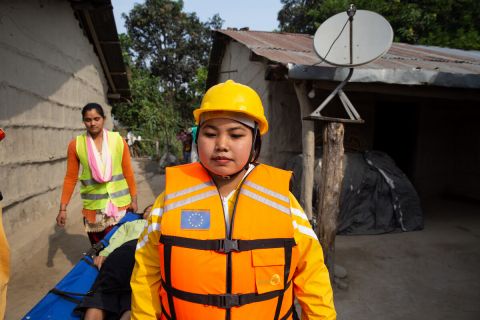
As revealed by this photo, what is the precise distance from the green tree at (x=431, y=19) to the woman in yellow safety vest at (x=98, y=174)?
13.9m

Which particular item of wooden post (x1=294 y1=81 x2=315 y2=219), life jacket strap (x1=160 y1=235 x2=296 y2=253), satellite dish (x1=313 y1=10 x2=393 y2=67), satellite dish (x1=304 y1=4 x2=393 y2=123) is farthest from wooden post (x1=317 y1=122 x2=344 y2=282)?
life jacket strap (x1=160 y1=235 x2=296 y2=253)

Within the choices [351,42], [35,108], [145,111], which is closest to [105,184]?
[35,108]

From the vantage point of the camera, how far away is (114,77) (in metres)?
9.38

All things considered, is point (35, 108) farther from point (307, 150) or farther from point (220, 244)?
point (220, 244)

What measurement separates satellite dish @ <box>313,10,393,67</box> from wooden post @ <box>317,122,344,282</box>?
815 mm

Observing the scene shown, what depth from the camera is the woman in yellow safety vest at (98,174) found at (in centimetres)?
280

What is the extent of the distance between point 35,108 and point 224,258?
4.65 m

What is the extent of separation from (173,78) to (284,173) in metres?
23.7

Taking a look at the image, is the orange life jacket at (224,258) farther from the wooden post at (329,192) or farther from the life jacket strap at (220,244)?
the wooden post at (329,192)

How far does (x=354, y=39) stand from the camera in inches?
145

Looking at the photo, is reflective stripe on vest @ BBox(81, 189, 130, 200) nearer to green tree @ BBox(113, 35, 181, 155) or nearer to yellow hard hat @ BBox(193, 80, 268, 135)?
yellow hard hat @ BBox(193, 80, 268, 135)

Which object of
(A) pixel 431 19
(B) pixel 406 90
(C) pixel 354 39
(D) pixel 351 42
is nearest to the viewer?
(D) pixel 351 42

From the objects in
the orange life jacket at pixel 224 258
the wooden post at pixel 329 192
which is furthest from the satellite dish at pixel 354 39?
the orange life jacket at pixel 224 258

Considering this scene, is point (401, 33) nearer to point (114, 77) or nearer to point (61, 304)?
point (114, 77)
